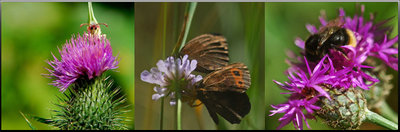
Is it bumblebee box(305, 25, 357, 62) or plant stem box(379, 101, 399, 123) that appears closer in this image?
bumblebee box(305, 25, 357, 62)

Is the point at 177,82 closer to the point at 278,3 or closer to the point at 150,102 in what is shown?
the point at 150,102

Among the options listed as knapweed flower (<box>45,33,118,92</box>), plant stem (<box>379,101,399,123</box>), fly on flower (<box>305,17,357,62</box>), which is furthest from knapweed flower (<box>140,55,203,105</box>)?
plant stem (<box>379,101,399,123</box>)

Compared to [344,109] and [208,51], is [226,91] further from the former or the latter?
[344,109]

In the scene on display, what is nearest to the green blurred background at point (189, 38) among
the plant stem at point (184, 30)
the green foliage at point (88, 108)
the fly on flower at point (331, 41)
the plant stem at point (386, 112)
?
the plant stem at point (184, 30)

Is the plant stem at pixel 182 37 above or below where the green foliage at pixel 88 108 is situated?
above

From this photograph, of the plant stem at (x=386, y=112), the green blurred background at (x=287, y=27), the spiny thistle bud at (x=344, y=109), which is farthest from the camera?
the green blurred background at (x=287, y=27)

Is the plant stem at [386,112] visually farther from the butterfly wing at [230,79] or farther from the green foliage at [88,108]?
the green foliage at [88,108]

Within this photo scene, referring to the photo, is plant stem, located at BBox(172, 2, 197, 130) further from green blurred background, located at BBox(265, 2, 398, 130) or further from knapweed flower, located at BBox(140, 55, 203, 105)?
green blurred background, located at BBox(265, 2, 398, 130)
